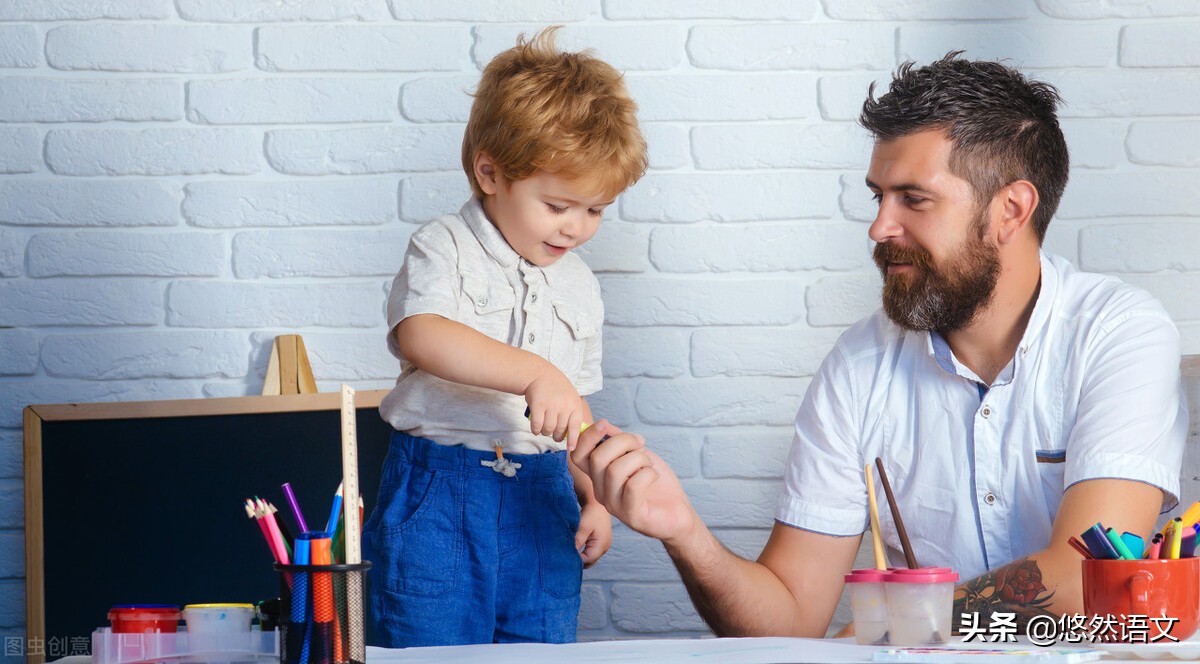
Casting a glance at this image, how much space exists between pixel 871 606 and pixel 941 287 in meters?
0.63

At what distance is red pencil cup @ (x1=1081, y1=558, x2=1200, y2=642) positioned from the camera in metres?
0.92

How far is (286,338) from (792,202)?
83cm

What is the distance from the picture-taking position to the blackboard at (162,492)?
1.75 metres

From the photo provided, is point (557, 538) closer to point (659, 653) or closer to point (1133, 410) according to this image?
point (659, 653)

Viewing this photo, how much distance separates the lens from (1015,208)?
1560 millimetres

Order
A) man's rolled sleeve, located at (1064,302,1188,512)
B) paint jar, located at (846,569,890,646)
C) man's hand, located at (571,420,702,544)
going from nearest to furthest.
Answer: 1. paint jar, located at (846,569,890,646)
2. man's hand, located at (571,420,702,544)
3. man's rolled sleeve, located at (1064,302,1188,512)

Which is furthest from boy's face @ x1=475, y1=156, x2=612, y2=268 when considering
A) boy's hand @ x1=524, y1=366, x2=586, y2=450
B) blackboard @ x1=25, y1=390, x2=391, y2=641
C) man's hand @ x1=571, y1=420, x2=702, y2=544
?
blackboard @ x1=25, y1=390, x2=391, y2=641

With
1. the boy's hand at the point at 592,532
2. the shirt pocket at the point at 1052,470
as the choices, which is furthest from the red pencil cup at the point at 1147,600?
the boy's hand at the point at 592,532

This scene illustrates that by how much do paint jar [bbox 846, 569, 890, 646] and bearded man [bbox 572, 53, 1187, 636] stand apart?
0.36 m

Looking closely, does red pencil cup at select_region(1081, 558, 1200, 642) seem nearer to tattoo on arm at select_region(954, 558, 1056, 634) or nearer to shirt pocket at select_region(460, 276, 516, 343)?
tattoo on arm at select_region(954, 558, 1056, 634)

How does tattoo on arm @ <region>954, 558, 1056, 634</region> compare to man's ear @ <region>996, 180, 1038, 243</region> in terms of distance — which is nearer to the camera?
tattoo on arm @ <region>954, 558, 1056, 634</region>

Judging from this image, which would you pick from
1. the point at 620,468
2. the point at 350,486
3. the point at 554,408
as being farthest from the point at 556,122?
the point at 350,486

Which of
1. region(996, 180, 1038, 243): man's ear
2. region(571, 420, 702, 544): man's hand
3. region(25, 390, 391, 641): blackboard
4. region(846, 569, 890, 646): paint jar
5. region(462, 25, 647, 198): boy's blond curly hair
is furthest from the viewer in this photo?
region(25, 390, 391, 641): blackboard

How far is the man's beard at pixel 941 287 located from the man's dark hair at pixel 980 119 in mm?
78
